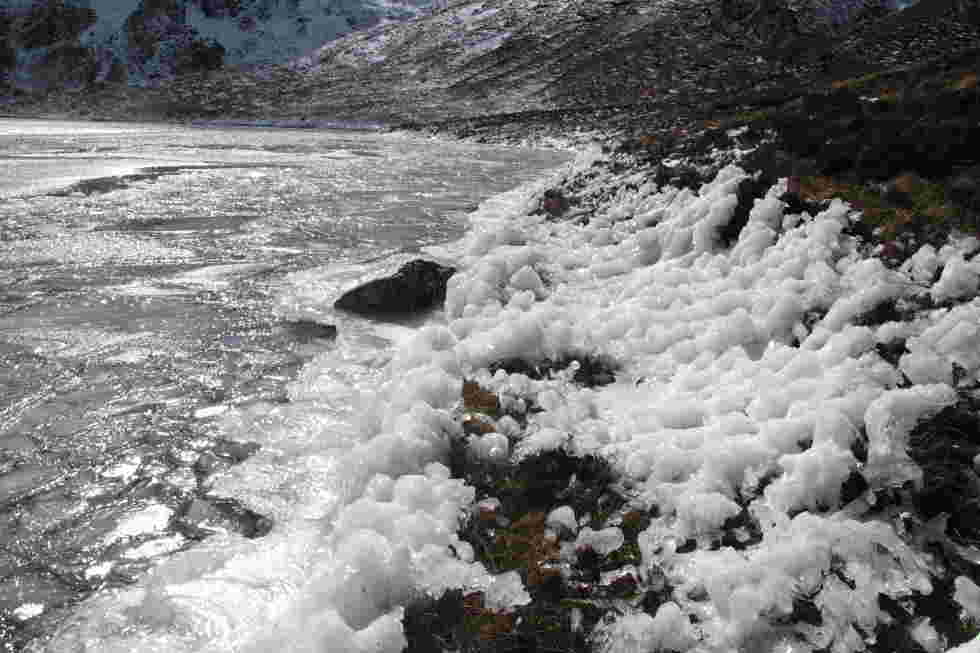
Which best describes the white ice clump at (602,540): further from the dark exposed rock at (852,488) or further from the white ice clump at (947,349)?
the white ice clump at (947,349)

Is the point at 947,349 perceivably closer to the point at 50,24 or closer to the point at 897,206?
the point at 897,206

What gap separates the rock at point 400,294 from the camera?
9516 millimetres

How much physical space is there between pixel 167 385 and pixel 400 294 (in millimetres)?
3540

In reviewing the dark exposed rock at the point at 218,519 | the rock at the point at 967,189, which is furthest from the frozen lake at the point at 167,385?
the rock at the point at 967,189

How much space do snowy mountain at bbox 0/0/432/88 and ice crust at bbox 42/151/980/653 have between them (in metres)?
139

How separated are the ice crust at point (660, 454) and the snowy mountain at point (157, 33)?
13917 cm

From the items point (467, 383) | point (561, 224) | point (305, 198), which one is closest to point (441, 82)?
point (305, 198)

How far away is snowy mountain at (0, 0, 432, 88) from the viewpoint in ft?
437

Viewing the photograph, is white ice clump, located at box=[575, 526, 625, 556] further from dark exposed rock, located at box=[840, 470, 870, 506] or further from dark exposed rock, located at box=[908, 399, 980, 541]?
dark exposed rock, located at box=[908, 399, 980, 541]

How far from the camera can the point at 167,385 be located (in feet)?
22.8

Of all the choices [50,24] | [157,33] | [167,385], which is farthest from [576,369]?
[50,24]

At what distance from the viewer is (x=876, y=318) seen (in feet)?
16.3

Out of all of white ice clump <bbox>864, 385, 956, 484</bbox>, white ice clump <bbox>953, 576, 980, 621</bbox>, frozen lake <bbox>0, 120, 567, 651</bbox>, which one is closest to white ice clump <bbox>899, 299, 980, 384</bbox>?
white ice clump <bbox>864, 385, 956, 484</bbox>

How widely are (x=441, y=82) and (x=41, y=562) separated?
4057 inches
